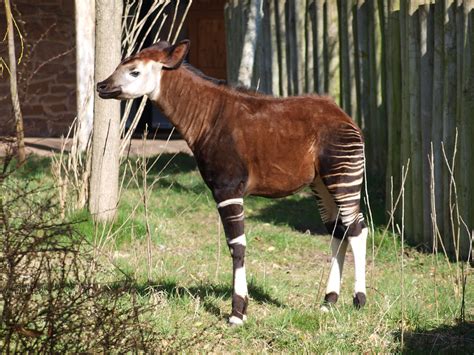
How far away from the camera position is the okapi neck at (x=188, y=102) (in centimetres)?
578

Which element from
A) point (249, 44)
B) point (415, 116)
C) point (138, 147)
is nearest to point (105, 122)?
point (415, 116)

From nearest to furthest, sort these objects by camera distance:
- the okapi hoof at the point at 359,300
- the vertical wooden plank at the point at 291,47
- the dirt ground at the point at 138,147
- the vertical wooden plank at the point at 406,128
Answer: the okapi hoof at the point at 359,300, the vertical wooden plank at the point at 406,128, the vertical wooden plank at the point at 291,47, the dirt ground at the point at 138,147

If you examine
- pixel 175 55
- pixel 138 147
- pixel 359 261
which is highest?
pixel 175 55

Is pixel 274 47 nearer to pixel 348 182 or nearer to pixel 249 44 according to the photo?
pixel 249 44

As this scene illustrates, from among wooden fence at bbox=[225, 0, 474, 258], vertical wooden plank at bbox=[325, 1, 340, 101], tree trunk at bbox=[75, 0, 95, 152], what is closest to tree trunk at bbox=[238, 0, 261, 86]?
wooden fence at bbox=[225, 0, 474, 258]

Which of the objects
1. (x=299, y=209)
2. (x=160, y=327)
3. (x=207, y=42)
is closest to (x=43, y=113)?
(x=207, y=42)

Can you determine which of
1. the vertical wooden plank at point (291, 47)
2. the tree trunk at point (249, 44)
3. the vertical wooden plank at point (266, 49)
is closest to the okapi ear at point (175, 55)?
the tree trunk at point (249, 44)

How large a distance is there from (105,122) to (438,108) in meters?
2.75

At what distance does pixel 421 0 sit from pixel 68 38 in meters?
9.21

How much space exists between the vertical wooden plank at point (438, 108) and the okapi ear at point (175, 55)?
2.83 m

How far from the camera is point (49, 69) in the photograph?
16312 millimetres

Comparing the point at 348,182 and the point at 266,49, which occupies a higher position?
the point at 266,49

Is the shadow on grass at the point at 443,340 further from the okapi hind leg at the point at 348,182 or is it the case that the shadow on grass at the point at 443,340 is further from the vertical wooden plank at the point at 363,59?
the vertical wooden plank at the point at 363,59

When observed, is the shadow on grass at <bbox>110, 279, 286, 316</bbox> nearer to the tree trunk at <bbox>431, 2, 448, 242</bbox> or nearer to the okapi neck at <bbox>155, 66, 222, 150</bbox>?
the okapi neck at <bbox>155, 66, 222, 150</bbox>
